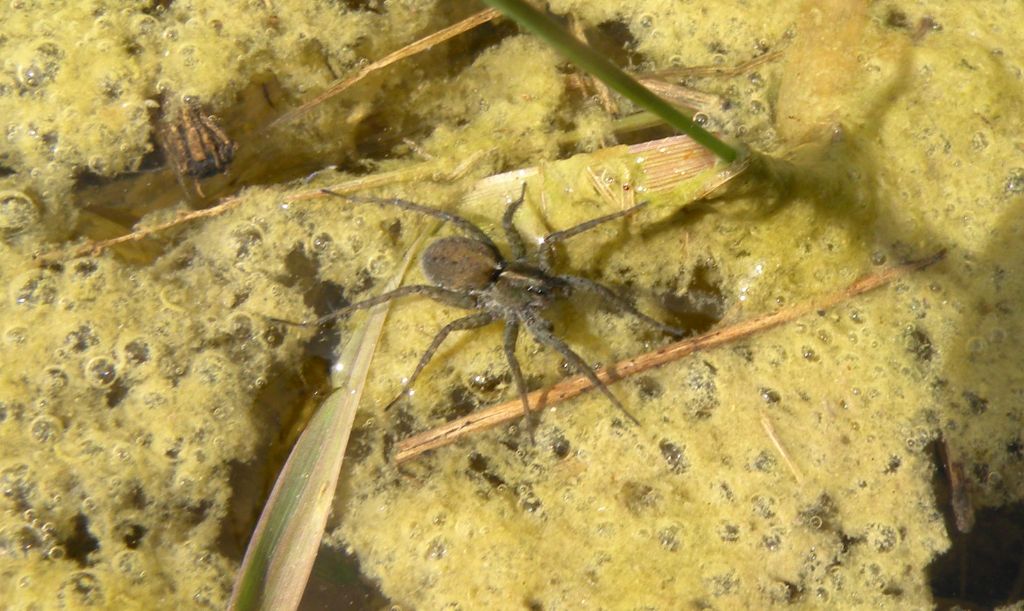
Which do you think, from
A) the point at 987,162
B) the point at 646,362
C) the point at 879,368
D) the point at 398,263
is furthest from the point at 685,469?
the point at 987,162

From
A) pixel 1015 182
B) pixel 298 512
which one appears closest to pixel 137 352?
pixel 298 512

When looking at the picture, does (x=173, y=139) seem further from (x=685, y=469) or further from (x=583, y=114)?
(x=685, y=469)

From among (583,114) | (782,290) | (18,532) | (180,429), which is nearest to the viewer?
(18,532)

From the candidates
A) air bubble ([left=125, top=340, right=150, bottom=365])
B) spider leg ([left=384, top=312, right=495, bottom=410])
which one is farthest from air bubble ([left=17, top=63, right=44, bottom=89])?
spider leg ([left=384, top=312, right=495, bottom=410])

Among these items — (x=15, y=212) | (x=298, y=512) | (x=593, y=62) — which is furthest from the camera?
(x=15, y=212)

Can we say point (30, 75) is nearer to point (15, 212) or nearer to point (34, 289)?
point (15, 212)

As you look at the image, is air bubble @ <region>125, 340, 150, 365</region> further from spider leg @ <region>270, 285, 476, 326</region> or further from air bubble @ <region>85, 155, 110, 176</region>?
air bubble @ <region>85, 155, 110, 176</region>
